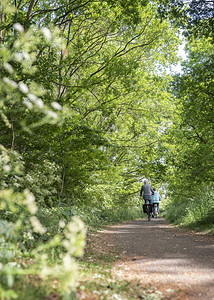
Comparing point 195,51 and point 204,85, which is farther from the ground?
point 195,51

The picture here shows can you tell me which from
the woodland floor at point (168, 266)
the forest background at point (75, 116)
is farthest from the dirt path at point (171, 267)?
the forest background at point (75, 116)

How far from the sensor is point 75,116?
30.2ft

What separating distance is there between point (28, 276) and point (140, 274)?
187 centimetres

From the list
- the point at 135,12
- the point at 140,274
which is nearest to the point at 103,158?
the point at 135,12

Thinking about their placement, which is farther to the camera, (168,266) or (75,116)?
(75,116)

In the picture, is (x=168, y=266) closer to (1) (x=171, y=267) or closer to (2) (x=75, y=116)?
(1) (x=171, y=267)

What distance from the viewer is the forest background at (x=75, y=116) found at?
3123 mm

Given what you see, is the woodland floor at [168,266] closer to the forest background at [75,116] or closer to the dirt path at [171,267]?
the dirt path at [171,267]

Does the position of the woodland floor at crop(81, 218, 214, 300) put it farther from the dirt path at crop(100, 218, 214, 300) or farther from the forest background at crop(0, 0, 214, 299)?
the forest background at crop(0, 0, 214, 299)

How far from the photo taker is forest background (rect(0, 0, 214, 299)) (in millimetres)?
3123

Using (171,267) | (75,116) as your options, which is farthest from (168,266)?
(75,116)

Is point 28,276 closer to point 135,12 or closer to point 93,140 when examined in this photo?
point 93,140

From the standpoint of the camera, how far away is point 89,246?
21.9 ft

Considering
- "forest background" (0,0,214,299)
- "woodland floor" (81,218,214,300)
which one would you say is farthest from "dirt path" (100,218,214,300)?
"forest background" (0,0,214,299)
